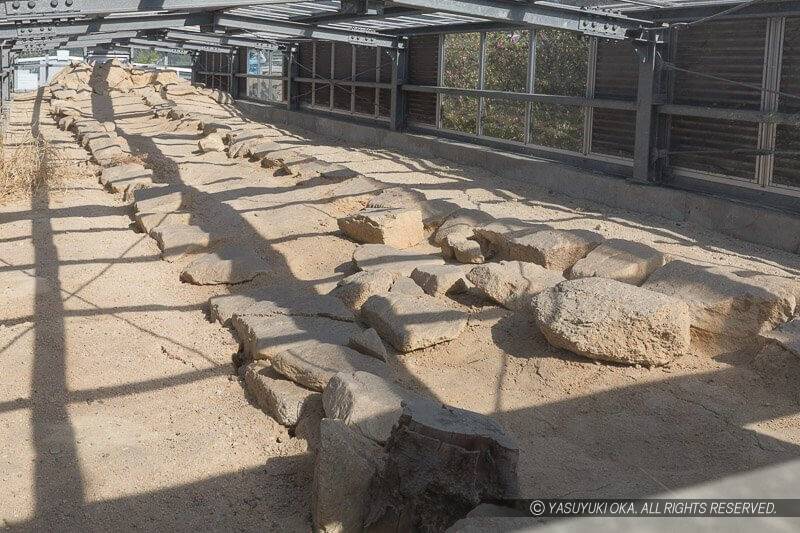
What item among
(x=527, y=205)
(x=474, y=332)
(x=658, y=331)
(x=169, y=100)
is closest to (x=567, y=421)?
(x=658, y=331)

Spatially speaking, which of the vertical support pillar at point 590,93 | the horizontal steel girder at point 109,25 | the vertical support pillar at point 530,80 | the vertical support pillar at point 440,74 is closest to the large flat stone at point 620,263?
the vertical support pillar at point 590,93

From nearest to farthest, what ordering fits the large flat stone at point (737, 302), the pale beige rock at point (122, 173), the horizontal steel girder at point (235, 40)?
the large flat stone at point (737, 302)
the pale beige rock at point (122, 173)
the horizontal steel girder at point (235, 40)

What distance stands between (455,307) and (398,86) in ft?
41.1

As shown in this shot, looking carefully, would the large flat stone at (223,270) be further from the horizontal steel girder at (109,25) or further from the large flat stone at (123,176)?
the horizontal steel girder at (109,25)

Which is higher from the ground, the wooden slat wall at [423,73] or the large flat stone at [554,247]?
the wooden slat wall at [423,73]

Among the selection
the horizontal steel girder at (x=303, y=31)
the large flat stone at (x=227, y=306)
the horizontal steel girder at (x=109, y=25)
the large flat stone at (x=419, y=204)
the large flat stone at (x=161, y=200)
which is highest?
the horizontal steel girder at (x=303, y=31)

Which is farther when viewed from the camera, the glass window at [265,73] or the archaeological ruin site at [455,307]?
the glass window at [265,73]

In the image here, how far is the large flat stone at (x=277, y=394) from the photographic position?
5027 mm

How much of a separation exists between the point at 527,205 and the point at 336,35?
25.2 feet

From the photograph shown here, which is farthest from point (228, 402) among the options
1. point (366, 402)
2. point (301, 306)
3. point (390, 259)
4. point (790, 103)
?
point (790, 103)

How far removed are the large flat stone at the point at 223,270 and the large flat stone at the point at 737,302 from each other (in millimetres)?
3788

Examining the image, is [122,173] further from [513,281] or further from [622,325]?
[622,325]

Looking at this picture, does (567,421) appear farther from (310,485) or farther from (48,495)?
(48,495)

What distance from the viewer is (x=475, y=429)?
151 inches
